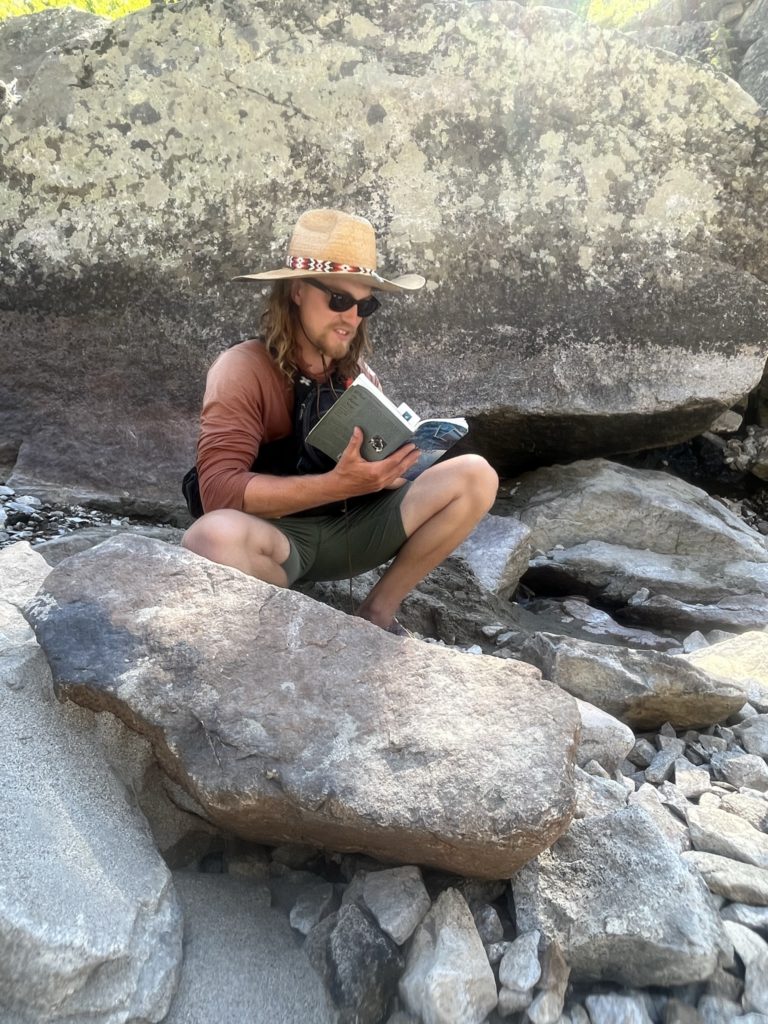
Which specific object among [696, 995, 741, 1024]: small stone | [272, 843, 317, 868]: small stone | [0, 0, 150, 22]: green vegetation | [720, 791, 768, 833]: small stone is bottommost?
[272, 843, 317, 868]: small stone

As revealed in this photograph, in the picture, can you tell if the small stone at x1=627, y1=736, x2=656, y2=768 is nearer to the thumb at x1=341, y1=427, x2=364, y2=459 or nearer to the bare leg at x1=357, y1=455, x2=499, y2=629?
the bare leg at x1=357, y1=455, x2=499, y2=629

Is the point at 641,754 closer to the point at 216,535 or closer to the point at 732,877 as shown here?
the point at 732,877

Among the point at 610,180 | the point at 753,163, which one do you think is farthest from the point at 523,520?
the point at 753,163

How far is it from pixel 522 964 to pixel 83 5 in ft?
31.1

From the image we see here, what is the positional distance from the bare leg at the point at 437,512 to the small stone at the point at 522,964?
1.31m

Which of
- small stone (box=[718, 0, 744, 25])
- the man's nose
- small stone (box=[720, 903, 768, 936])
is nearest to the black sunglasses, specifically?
the man's nose

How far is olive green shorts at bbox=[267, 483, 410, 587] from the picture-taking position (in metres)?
2.52

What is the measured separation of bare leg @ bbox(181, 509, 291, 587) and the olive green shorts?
18 centimetres

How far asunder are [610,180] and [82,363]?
247cm

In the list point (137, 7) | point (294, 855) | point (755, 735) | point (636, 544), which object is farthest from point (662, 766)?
point (137, 7)

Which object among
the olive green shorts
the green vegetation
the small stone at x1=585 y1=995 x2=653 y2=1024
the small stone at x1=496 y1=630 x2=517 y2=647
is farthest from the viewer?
the green vegetation

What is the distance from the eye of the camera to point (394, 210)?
12.0 feet

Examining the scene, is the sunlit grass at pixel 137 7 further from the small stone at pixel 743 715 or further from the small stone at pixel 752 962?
the small stone at pixel 752 962

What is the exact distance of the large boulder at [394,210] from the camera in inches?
140
